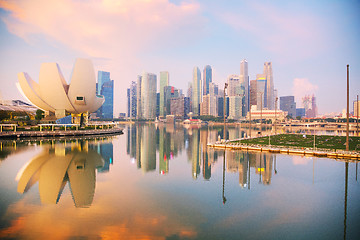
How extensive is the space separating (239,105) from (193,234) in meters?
171

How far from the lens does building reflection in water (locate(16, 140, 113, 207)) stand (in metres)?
10.2

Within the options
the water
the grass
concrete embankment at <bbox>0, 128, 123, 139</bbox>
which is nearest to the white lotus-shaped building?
concrete embankment at <bbox>0, 128, 123, 139</bbox>

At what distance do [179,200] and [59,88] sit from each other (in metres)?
39.2

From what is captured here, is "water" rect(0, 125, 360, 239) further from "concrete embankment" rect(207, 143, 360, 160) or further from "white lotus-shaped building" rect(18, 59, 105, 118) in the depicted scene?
"white lotus-shaped building" rect(18, 59, 105, 118)

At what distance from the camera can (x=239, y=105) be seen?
172m

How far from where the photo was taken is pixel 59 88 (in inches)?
1650

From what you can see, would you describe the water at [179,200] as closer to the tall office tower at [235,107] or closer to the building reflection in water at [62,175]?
the building reflection in water at [62,175]

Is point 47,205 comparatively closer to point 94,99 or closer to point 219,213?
point 219,213

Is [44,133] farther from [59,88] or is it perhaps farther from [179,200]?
[179,200]

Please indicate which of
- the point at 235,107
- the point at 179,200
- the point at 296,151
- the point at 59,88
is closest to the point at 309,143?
the point at 296,151

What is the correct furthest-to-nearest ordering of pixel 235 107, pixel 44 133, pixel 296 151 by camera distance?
1. pixel 235 107
2. pixel 44 133
3. pixel 296 151

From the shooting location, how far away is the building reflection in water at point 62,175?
10.2 metres

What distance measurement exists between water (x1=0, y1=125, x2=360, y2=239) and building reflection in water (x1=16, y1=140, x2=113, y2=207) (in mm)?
48

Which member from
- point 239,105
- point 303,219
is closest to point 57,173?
point 303,219
